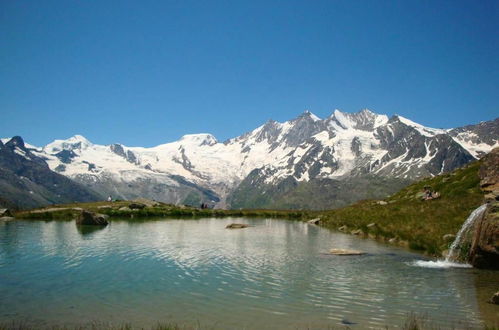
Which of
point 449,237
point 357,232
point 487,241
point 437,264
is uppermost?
point 487,241

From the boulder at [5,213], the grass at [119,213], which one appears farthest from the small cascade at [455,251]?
the boulder at [5,213]

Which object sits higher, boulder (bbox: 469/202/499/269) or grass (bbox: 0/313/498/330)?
boulder (bbox: 469/202/499/269)

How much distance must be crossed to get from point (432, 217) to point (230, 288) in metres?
36.1

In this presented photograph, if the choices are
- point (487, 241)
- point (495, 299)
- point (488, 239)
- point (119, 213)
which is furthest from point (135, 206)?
point (495, 299)

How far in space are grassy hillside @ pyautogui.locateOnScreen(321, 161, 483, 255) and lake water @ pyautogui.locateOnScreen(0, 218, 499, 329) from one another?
605 cm

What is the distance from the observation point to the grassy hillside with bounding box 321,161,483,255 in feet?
156

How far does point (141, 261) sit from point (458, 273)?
86.8 ft

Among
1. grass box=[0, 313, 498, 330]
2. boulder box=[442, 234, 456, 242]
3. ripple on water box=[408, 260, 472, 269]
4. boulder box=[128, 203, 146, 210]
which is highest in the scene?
boulder box=[128, 203, 146, 210]

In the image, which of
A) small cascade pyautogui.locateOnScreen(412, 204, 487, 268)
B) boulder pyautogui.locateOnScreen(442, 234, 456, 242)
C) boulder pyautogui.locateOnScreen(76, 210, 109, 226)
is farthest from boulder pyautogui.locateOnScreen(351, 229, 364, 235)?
boulder pyautogui.locateOnScreen(76, 210, 109, 226)

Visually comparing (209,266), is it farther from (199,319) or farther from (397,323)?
(397,323)

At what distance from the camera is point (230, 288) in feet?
91.8

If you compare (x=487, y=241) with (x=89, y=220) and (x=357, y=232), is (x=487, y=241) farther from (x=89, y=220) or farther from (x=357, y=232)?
(x=89, y=220)

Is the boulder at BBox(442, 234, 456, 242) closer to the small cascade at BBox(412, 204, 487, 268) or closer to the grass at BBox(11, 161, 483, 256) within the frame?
the grass at BBox(11, 161, 483, 256)

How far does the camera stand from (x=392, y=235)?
57438 millimetres
